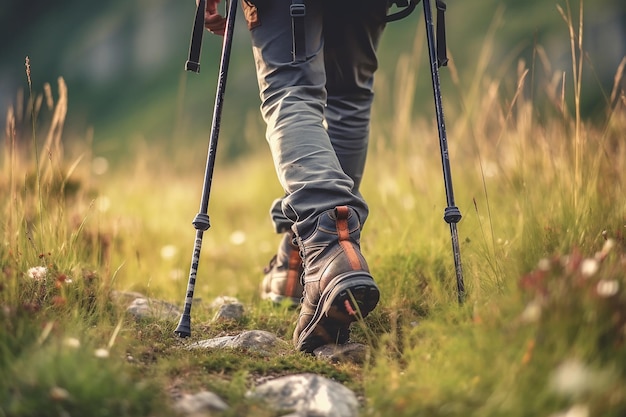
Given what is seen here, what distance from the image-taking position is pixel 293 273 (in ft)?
10.5

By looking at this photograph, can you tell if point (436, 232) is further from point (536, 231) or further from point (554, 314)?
point (554, 314)

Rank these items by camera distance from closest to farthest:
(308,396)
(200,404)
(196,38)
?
(200,404) → (308,396) → (196,38)

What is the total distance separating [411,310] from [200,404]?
125 centimetres

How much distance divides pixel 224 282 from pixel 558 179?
83.6 inches

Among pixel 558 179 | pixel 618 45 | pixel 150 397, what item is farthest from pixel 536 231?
pixel 618 45

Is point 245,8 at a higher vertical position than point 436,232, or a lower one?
higher

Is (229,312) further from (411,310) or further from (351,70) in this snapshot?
(351,70)

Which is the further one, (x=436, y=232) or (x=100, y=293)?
(x=436, y=232)

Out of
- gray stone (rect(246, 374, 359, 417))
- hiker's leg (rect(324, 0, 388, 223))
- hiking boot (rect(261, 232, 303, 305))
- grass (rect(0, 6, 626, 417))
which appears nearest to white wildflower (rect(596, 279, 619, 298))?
grass (rect(0, 6, 626, 417))

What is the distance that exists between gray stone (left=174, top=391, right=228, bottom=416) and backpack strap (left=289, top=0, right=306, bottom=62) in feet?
3.99

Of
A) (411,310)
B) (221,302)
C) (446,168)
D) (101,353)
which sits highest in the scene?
(446,168)

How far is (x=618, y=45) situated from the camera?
71375 millimetres

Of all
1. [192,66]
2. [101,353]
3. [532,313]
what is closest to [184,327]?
[101,353]

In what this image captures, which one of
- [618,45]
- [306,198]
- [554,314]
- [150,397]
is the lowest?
[150,397]
